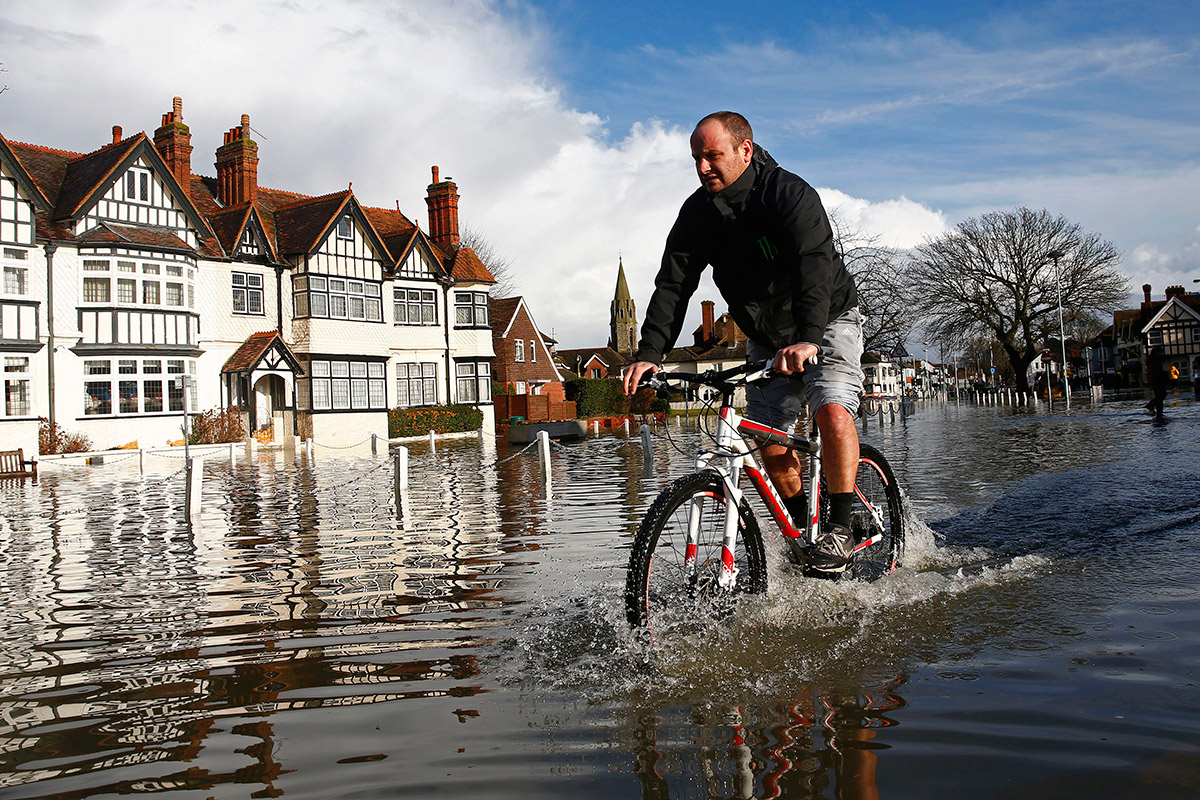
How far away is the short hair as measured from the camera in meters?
4.27

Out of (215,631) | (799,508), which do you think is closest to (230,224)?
(215,631)

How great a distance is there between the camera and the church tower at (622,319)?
13062cm

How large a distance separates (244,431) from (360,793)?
112 ft

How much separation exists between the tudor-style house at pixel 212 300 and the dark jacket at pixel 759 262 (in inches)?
1099

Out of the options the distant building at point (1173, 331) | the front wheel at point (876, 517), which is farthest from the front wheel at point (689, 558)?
the distant building at point (1173, 331)

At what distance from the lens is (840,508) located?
4523 mm

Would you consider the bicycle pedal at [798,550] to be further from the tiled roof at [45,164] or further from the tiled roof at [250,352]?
the tiled roof at [45,164]

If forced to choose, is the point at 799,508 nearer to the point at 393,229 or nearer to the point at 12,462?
the point at 12,462

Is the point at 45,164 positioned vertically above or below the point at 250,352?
above

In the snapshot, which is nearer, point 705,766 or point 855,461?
Result: point 705,766

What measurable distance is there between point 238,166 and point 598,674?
39.8 m

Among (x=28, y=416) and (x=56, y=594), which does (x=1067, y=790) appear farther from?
(x=28, y=416)

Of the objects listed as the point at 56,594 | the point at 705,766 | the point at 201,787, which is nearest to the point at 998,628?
the point at 705,766

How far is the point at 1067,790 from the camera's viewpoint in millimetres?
2414
